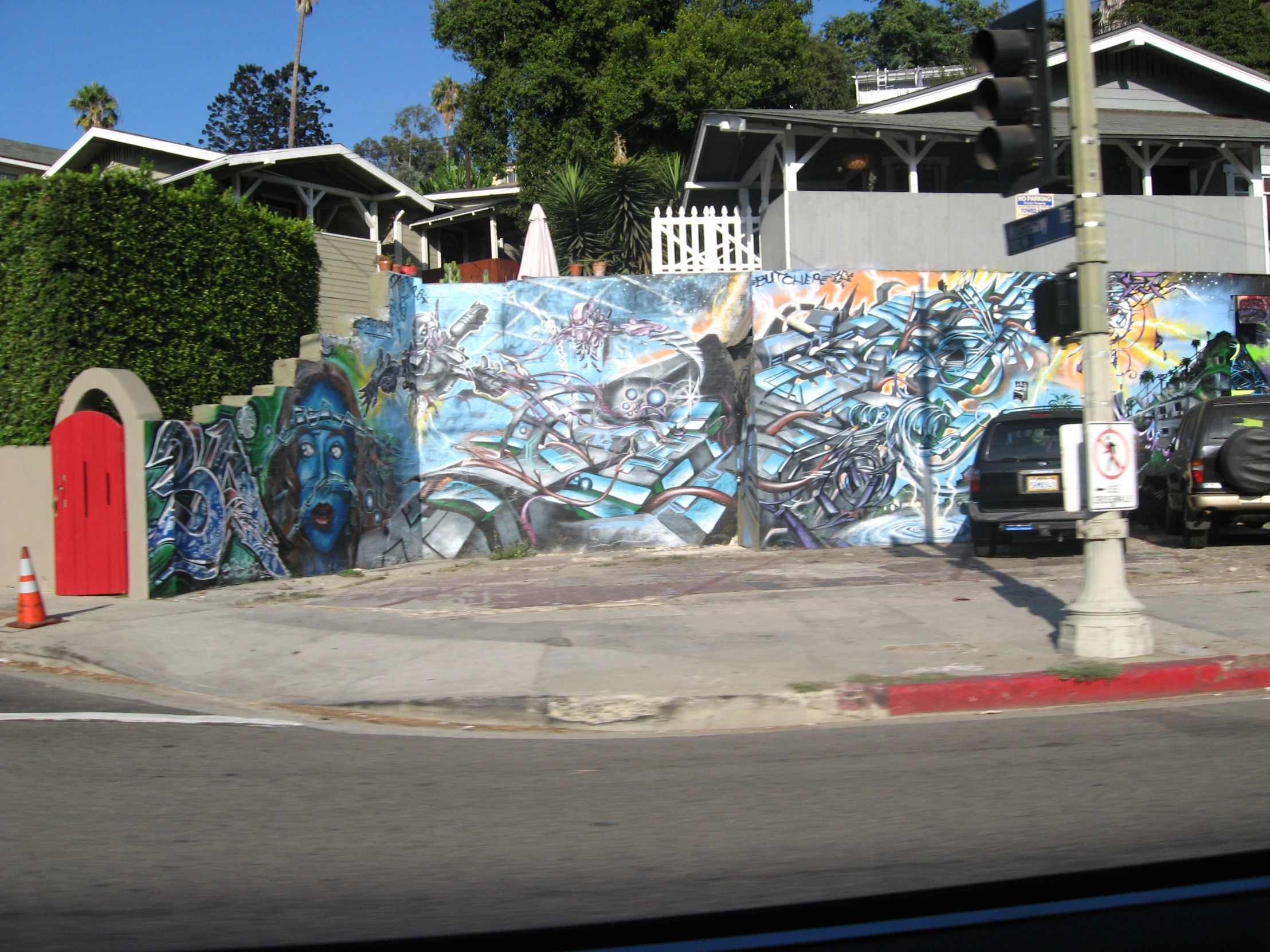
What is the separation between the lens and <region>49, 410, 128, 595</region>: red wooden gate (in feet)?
37.3

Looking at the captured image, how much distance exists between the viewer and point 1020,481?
12.4m

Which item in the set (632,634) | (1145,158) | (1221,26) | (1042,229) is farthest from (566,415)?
(1221,26)

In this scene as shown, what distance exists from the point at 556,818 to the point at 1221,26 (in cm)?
3713

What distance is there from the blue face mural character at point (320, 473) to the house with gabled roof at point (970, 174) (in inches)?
265

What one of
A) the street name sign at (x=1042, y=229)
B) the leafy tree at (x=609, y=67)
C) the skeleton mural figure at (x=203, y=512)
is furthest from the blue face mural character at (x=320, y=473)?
the leafy tree at (x=609, y=67)

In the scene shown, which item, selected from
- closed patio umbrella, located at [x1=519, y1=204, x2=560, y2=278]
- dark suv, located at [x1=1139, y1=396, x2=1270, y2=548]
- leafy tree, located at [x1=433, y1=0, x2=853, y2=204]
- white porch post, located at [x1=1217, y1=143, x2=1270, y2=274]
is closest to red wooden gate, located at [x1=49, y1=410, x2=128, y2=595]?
closed patio umbrella, located at [x1=519, y1=204, x2=560, y2=278]

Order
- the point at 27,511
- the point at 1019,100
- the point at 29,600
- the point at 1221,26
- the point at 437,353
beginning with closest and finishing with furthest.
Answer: the point at 1019,100, the point at 29,600, the point at 27,511, the point at 437,353, the point at 1221,26

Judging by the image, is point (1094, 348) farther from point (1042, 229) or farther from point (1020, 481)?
point (1020, 481)

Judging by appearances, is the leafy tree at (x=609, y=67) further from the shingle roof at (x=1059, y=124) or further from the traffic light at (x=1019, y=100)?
the traffic light at (x=1019, y=100)

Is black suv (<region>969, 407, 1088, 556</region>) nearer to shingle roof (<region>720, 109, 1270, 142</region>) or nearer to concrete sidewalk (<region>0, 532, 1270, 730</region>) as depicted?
concrete sidewalk (<region>0, 532, 1270, 730</region>)

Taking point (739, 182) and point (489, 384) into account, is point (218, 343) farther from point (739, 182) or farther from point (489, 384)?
point (739, 182)

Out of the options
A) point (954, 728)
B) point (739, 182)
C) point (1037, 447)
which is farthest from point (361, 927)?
point (739, 182)

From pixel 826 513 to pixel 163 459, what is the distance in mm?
8313

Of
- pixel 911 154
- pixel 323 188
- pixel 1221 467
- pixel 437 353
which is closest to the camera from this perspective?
pixel 1221 467
